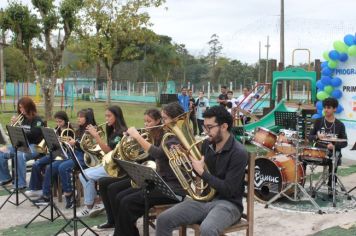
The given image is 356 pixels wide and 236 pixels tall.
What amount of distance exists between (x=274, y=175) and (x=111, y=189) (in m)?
2.61

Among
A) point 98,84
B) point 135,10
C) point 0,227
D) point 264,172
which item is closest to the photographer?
point 0,227

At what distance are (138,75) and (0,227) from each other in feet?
121

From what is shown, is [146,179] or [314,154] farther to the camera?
[314,154]

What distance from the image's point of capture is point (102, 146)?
5.66m

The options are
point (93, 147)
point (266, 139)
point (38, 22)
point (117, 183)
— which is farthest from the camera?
point (38, 22)

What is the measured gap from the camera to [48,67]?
18.6 meters

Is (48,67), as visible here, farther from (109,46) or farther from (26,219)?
(26,219)

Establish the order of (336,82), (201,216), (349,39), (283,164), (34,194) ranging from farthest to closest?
(336,82), (349,39), (34,194), (283,164), (201,216)

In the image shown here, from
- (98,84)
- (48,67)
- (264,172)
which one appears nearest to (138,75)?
(98,84)

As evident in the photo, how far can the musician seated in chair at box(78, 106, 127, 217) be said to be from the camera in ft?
18.7

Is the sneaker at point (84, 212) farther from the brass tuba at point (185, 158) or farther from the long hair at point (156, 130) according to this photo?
the brass tuba at point (185, 158)

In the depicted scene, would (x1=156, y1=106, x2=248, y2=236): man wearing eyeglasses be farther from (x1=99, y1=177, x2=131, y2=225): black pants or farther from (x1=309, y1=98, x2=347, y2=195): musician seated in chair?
(x1=309, y1=98, x2=347, y2=195): musician seated in chair

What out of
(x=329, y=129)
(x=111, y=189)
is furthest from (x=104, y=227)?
(x=329, y=129)

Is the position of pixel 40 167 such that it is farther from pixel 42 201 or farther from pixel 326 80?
pixel 326 80
